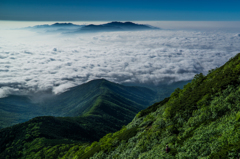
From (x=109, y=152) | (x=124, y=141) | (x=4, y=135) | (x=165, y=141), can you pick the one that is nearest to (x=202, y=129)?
(x=165, y=141)

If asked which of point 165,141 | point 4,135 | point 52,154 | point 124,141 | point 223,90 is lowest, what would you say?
point 4,135

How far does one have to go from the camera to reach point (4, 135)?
646 feet

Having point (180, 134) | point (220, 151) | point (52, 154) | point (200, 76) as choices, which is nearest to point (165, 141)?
point (180, 134)

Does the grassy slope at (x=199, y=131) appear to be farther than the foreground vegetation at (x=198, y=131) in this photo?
No

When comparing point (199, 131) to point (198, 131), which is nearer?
point (199, 131)

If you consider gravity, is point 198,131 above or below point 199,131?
below

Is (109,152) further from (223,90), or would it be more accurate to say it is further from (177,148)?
(223,90)

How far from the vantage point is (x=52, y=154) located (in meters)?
125

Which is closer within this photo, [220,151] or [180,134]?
[220,151]

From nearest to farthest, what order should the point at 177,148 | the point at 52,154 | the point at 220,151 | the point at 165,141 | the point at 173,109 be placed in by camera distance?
the point at 220,151 < the point at 177,148 < the point at 165,141 < the point at 173,109 < the point at 52,154

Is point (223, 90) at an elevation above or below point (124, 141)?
above

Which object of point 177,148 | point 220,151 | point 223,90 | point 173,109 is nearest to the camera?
point 220,151

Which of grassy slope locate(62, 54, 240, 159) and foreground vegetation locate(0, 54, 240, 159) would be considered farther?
foreground vegetation locate(0, 54, 240, 159)

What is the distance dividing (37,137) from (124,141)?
169 m
